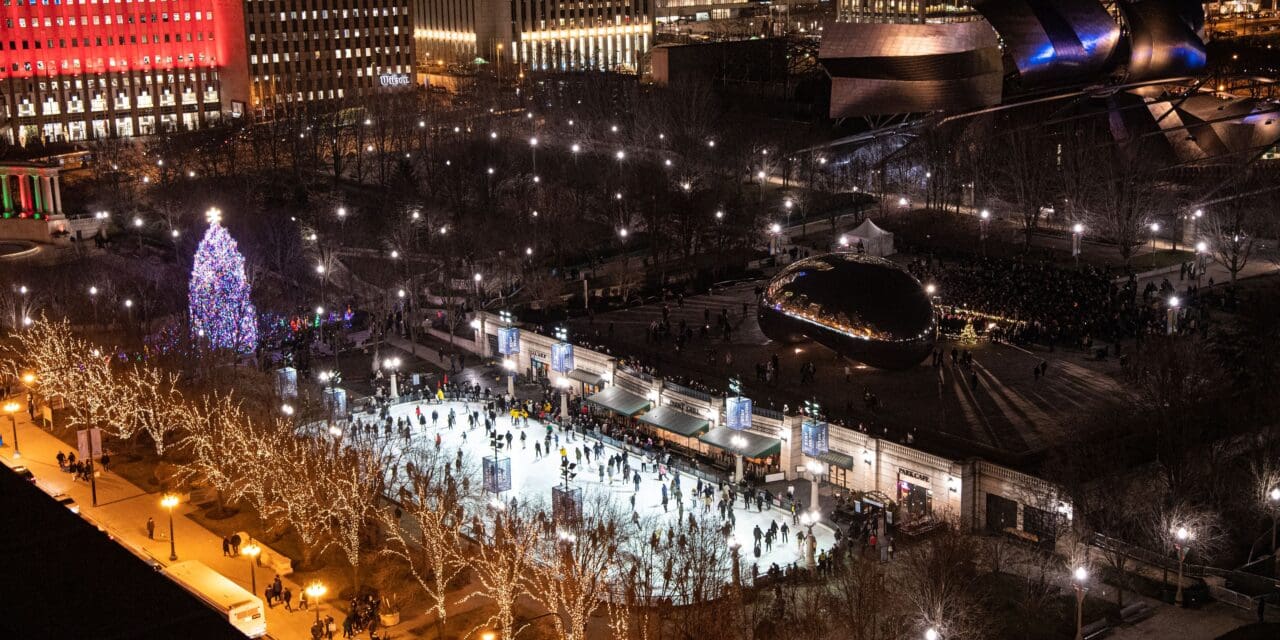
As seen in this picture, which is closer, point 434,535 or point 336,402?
point 434,535

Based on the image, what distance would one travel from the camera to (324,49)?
121750mm

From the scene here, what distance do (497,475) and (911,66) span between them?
39.5 meters

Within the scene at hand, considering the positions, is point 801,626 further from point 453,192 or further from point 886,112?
point 453,192

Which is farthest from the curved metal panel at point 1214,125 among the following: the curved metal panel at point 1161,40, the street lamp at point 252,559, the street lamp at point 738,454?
the street lamp at point 252,559

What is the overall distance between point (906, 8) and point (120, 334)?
112 metres

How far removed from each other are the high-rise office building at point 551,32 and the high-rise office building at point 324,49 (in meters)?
8.66

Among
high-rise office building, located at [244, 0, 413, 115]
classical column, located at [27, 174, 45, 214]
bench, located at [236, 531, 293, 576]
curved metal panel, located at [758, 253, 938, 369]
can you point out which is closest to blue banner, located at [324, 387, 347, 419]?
bench, located at [236, 531, 293, 576]

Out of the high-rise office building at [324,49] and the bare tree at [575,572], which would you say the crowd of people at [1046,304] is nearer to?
the bare tree at [575,572]

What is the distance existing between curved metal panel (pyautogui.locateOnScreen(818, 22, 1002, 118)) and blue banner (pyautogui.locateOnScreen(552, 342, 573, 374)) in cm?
2911

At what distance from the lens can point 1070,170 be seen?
6412 centimetres

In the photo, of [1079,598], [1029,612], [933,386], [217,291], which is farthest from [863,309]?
[217,291]

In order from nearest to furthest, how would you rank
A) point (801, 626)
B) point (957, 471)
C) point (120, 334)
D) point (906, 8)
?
point (801, 626)
point (957, 471)
point (120, 334)
point (906, 8)

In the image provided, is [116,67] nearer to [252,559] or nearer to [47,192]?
[47,192]

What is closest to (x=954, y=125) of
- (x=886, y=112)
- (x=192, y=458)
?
(x=886, y=112)
